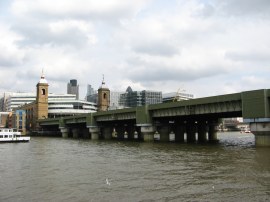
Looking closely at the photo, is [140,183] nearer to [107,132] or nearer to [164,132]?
[164,132]

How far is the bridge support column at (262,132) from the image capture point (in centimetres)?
5906

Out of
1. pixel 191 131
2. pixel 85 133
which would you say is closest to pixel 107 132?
pixel 85 133

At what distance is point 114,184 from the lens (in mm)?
26734

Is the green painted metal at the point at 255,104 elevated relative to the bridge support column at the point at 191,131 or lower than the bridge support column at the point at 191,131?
elevated

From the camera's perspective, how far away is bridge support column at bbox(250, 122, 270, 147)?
194 ft

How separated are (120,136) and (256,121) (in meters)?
81.6

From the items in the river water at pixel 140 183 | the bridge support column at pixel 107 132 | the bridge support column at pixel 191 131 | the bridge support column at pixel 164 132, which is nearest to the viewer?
the river water at pixel 140 183

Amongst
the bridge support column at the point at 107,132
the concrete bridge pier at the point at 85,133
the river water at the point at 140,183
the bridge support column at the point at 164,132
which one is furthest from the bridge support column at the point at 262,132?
the concrete bridge pier at the point at 85,133

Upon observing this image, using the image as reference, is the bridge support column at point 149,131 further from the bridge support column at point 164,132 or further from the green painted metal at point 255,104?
the green painted metal at point 255,104

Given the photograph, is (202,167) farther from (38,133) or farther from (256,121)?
(38,133)

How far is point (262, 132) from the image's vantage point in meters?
59.9

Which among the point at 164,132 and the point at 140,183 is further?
the point at 164,132

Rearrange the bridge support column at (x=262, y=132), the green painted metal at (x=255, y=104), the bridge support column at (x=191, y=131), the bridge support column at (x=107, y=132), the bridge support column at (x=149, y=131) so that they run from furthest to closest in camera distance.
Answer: the bridge support column at (x=107, y=132), the bridge support column at (x=191, y=131), the bridge support column at (x=149, y=131), the bridge support column at (x=262, y=132), the green painted metal at (x=255, y=104)

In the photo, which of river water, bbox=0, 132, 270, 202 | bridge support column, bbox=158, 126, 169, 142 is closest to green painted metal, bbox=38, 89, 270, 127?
bridge support column, bbox=158, 126, 169, 142
